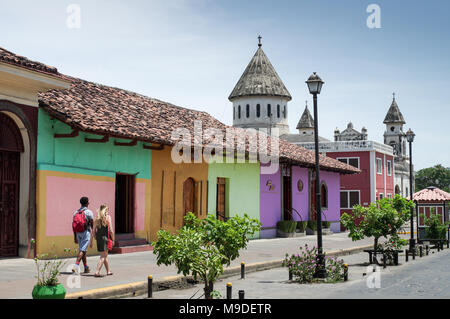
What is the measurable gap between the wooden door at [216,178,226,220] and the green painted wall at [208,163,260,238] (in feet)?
0.51

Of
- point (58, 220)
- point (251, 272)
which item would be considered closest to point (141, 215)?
point (58, 220)

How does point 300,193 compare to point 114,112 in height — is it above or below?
below

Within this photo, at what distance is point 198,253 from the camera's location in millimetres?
8555

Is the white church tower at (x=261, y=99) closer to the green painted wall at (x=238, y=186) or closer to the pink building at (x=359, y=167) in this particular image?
the pink building at (x=359, y=167)

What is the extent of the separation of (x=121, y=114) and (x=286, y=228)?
11683 mm

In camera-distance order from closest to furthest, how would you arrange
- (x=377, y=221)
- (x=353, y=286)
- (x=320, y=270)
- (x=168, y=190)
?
1. (x=353, y=286)
2. (x=320, y=270)
3. (x=377, y=221)
4. (x=168, y=190)

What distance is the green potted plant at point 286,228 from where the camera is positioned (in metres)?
28.0

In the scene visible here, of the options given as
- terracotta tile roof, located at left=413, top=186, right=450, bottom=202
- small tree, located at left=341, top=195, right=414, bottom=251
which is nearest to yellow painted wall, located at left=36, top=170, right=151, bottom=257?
small tree, located at left=341, top=195, right=414, bottom=251

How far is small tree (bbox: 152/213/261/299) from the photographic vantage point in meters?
8.46

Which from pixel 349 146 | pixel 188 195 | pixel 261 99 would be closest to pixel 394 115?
pixel 261 99

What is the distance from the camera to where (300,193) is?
101 ft

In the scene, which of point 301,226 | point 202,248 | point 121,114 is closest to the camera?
point 202,248

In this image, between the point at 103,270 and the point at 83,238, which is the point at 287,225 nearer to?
the point at 103,270

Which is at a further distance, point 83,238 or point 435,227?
point 435,227
